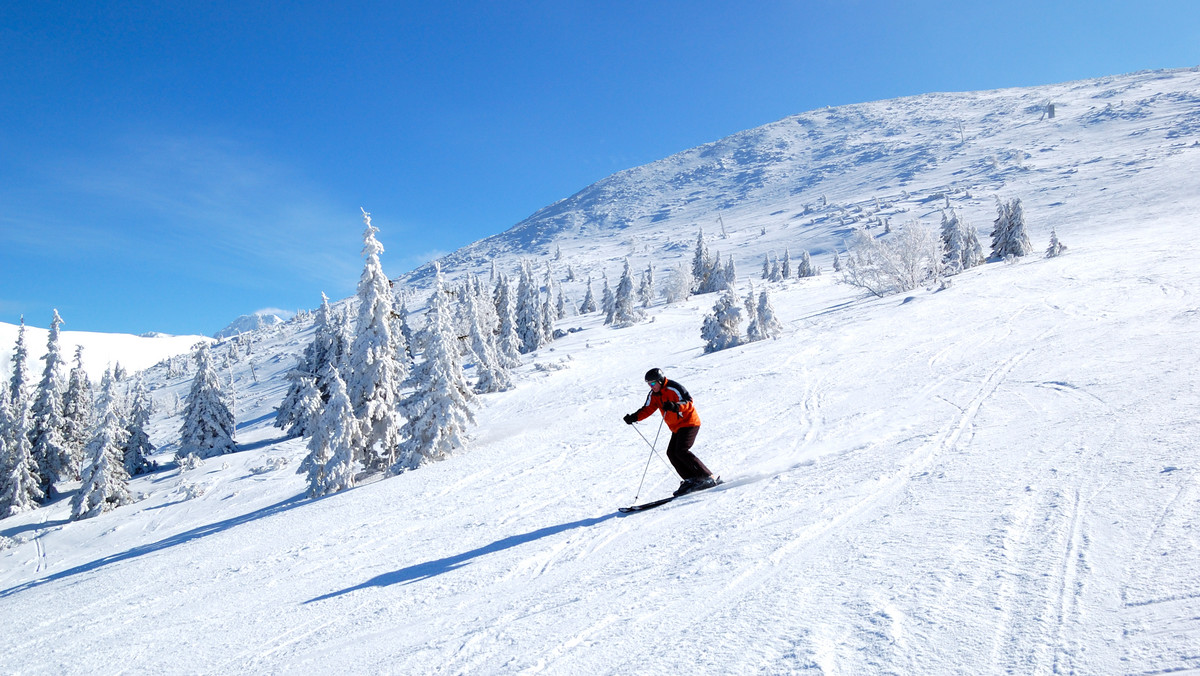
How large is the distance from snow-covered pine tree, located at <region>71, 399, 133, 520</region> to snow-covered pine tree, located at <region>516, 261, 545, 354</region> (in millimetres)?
37869

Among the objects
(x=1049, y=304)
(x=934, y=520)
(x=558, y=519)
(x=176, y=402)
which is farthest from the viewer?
(x=176, y=402)

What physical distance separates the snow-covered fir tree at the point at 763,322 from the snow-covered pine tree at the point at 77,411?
47.5m

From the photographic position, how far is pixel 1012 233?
186 feet

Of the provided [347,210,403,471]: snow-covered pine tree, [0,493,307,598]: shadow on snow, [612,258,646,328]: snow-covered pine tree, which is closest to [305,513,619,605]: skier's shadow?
[0,493,307,598]: shadow on snow

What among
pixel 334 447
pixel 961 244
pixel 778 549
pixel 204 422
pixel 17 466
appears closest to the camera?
pixel 778 549

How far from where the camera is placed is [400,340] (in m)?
20.8

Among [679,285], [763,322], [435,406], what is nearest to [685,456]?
[435,406]

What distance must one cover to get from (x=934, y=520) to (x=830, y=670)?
8.38ft

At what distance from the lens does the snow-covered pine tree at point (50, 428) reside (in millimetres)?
37875

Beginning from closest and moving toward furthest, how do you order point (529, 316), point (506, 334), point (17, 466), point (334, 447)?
point (334, 447), point (17, 466), point (506, 334), point (529, 316)

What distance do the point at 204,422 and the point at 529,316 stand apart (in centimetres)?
3427

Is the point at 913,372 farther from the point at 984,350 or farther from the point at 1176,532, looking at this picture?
the point at 1176,532

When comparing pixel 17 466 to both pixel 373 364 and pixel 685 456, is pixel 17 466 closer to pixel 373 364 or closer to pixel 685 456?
pixel 373 364

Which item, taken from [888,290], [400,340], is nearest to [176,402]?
[400,340]
